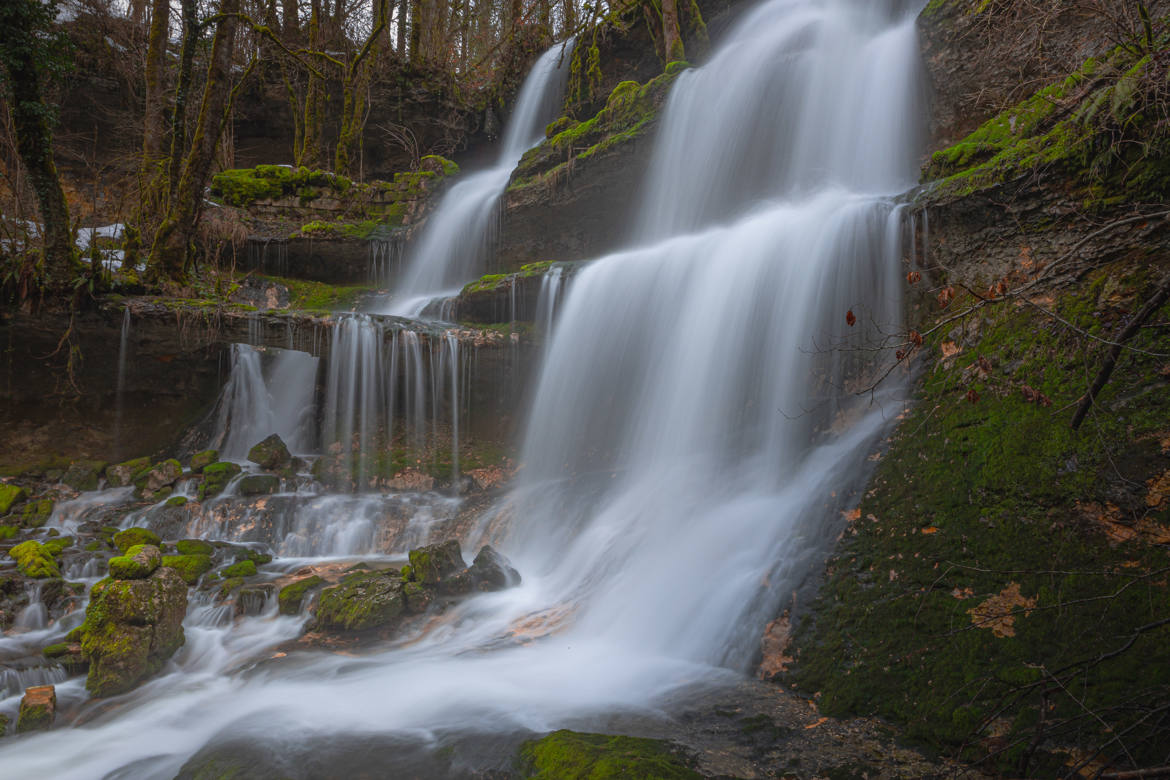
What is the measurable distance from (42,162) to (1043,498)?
38.5 feet

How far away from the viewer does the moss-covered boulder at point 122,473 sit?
946 cm

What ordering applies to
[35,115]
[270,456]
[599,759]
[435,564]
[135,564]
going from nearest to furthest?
[599,759] → [135,564] → [435,564] → [35,115] → [270,456]

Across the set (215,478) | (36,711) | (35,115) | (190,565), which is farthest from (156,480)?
(36,711)

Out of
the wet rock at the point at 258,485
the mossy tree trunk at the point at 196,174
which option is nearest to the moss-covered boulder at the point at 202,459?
the wet rock at the point at 258,485

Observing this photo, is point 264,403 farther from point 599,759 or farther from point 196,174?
point 599,759

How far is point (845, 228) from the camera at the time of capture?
6.98m

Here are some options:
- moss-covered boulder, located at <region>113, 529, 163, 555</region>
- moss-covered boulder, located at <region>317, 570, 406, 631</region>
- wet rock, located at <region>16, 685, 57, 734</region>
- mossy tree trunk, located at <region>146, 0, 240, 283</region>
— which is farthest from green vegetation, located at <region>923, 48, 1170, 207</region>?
mossy tree trunk, located at <region>146, 0, 240, 283</region>

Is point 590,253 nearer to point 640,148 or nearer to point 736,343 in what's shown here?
point 640,148

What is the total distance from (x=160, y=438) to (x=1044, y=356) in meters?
12.4

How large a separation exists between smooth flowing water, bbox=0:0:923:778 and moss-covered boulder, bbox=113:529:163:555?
192 cm

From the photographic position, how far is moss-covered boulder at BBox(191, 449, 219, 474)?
9.51 metres

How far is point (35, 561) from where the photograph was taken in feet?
21.0

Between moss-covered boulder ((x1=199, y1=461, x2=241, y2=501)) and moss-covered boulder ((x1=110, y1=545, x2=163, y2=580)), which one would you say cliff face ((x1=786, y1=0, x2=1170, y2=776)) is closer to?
moss-covered boulder ((x1=110, y1=545, x2=163, y2=580))

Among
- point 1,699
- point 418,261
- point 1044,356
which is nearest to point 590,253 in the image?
point 418,261
